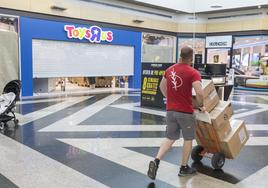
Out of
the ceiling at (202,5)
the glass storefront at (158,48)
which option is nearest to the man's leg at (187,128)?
the ceiling at (202,5)

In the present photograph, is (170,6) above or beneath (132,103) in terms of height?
above

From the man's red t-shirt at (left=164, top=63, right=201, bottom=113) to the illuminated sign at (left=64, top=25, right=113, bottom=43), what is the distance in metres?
9.47

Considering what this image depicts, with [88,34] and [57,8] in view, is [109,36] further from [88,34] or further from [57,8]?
[57,8]

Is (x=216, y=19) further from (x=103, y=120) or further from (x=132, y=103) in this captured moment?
(x=103, y=120)

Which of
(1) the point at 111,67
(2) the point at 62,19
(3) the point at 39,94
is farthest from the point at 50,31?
(1) the point at 111,67

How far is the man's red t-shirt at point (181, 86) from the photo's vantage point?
3.32 m

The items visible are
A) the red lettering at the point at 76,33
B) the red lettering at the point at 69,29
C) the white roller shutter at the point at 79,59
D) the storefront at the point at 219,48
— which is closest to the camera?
the white roller shutter at the point at 79,59

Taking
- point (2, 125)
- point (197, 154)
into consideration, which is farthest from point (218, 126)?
point (2, 125)

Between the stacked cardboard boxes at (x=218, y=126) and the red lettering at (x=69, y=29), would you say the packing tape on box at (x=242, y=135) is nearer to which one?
the stacked cardboard boxes at (x=218, y=126)

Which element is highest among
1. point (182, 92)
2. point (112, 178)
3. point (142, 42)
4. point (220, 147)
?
point (142, 42)

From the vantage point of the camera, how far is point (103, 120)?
275 inches

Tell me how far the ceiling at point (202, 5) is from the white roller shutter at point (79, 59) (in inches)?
101

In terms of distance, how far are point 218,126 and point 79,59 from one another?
9833 millimetres

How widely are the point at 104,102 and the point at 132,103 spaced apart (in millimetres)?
918
